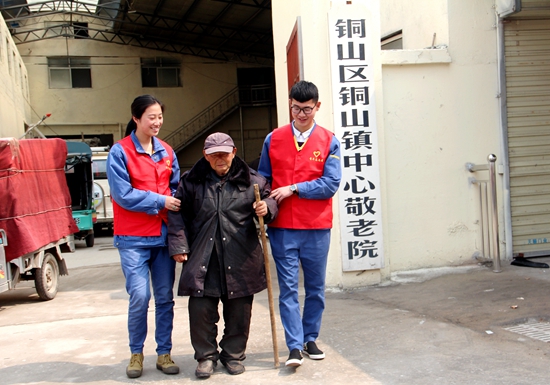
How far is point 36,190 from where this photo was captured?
25.9 ft

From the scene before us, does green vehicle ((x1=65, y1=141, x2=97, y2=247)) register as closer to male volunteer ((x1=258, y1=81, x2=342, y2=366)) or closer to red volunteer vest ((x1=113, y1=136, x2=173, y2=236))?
red volunteer vest ((x1=113, y1=136, x2=173, y2=236))

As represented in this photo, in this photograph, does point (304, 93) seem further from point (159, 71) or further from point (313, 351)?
point (159, 71)

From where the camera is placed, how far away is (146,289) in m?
4.23

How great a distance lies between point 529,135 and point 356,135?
2.49 metres

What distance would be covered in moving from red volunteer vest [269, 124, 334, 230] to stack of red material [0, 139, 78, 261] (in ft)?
13.8

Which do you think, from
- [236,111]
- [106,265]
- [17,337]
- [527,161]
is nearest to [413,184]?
[527,161]

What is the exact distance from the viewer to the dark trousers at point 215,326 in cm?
413

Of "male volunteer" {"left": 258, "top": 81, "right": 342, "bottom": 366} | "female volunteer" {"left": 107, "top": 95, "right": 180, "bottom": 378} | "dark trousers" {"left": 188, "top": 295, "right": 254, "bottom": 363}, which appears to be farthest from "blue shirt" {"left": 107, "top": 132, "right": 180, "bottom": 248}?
"male volunteer" {"left": 258, "top": 81, "right": 342, "bottom": 366}

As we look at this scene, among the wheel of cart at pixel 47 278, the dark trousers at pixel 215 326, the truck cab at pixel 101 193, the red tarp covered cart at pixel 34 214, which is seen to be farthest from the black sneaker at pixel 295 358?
the truck cab at pixel 101 193

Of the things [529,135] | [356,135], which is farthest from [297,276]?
[529,135]

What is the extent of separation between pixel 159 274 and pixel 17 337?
237 centimetres

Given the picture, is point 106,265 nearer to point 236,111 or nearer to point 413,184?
point 413,184

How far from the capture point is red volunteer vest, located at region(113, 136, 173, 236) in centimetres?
421

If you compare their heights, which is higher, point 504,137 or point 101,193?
point 504,137
